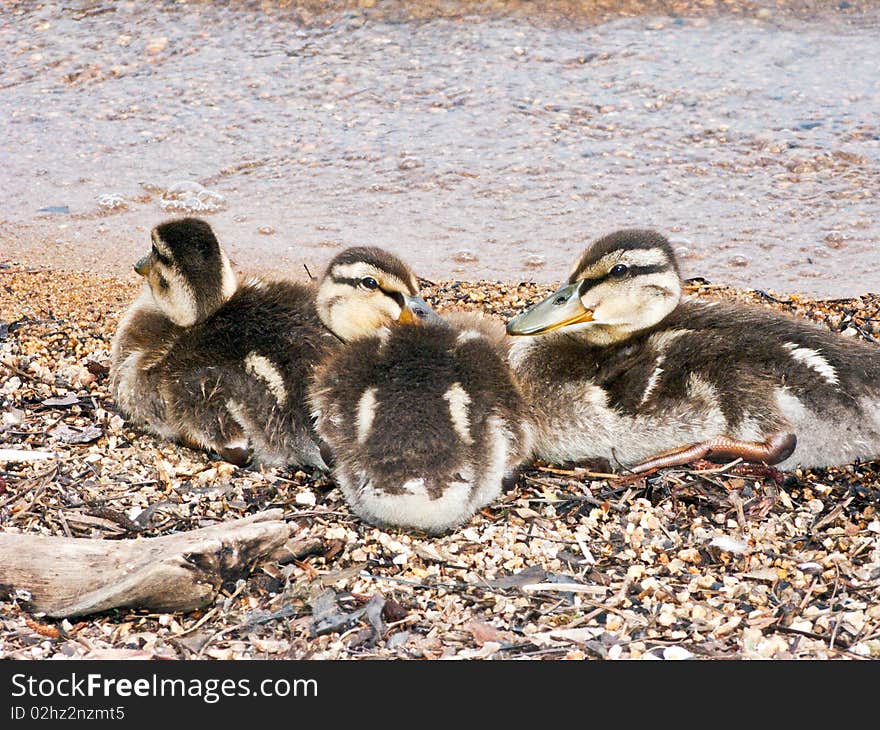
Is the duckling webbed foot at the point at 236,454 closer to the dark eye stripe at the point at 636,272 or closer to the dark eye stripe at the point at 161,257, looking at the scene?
the dark eye stripe at the point at 161,257

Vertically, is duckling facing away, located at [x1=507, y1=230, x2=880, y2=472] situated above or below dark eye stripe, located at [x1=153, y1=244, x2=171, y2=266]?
below

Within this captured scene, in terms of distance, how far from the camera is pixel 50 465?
388 cm

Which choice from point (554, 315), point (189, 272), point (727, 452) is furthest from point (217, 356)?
point (727, 452)

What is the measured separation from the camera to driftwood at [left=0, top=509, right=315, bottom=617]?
10.1ft

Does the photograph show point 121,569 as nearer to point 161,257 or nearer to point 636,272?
point 161,257

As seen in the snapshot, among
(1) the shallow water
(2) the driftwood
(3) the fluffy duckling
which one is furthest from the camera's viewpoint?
(1) the shallow water

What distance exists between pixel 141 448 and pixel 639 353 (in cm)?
182

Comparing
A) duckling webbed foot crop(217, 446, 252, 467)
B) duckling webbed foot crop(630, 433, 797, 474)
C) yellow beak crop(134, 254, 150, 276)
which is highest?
yellow beak crop(134, 254, 150, 276)

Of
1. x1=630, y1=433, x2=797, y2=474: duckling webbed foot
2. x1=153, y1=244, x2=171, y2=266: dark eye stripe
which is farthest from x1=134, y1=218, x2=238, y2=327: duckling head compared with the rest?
x1=630, y1=433, x2=797, y2=474: duckling webbed foot

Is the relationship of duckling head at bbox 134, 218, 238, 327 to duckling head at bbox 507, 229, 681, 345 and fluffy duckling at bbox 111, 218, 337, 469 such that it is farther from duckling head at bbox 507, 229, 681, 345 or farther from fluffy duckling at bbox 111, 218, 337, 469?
duckling head at bbox 507, 229, 681, 345

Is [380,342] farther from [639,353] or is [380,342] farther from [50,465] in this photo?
[50,465]

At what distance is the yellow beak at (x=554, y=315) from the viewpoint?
4.07 m

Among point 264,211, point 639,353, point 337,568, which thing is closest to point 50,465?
point 337,568

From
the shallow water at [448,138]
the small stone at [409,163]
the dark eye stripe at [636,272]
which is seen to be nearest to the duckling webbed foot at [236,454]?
the dark eye stripe at [636,272]
